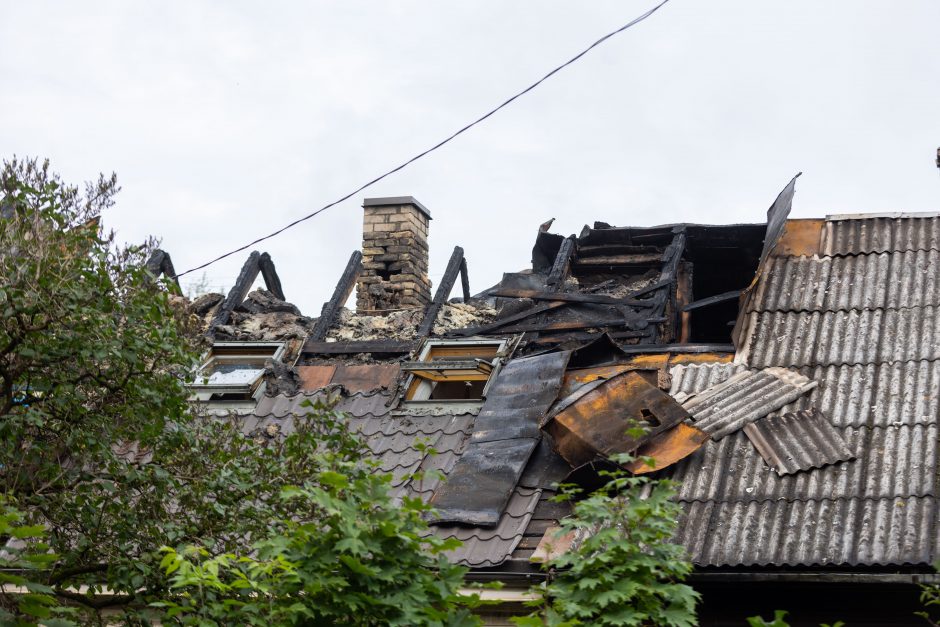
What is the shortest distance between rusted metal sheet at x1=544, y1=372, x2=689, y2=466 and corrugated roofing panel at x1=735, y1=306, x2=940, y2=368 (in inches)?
48.2

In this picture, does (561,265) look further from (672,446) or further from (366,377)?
(672,446)

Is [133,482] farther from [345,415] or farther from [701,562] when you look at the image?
[701,562]

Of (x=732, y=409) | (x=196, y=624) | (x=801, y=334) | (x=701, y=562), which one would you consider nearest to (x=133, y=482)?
(x=196, y=624)

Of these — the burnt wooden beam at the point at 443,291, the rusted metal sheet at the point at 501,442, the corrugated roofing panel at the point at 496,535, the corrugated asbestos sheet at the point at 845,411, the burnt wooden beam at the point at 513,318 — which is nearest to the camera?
the corrugated asbestos sheet at the point at 845,411

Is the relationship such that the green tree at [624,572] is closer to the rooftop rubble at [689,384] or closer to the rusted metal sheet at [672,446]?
the rooftop rubble at [689,384]

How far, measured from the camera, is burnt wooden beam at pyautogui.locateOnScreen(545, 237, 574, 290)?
35.4 feet

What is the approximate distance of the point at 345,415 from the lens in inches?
279

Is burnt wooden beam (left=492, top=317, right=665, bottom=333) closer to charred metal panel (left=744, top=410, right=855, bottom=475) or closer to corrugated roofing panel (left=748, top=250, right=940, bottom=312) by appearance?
corrugated roofing panel (left=748, top=250, right=940, bottom=312)

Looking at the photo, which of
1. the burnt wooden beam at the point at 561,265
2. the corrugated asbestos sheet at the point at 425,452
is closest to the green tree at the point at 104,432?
the corrugated asbestos sheet at the point at 425,452

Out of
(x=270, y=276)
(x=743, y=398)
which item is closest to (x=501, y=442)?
(x=743, y=398)

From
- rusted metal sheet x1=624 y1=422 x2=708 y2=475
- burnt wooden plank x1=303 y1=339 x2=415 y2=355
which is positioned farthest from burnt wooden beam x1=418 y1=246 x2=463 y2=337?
rusted metal sheet x1=624 y1=422 x2=708 y2=475

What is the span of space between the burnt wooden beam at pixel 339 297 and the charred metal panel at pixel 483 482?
2.82m

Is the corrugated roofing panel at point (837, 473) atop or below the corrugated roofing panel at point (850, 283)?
below

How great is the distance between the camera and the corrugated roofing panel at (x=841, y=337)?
8.53 metres
